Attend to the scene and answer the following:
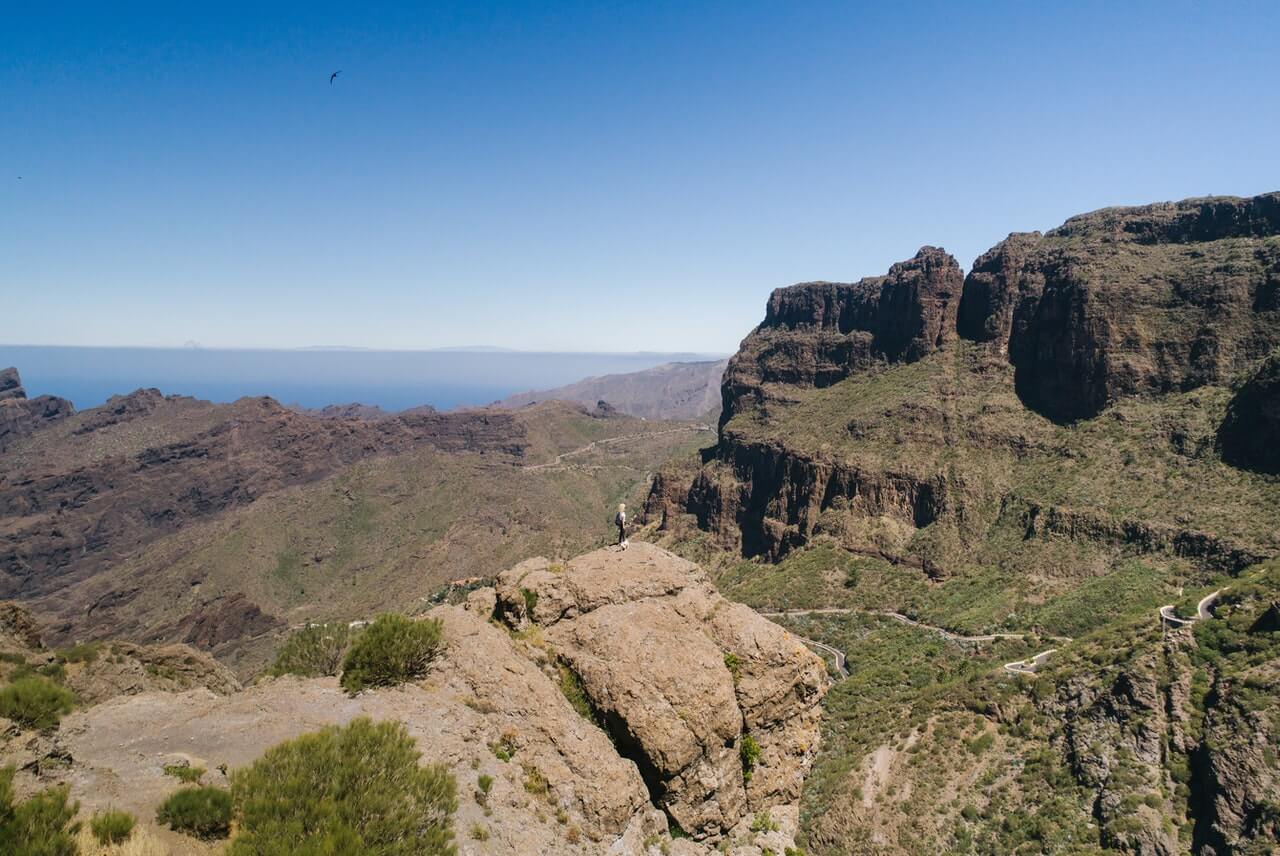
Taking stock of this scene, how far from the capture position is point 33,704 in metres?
12.3

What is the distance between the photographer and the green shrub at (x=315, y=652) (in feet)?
67.1

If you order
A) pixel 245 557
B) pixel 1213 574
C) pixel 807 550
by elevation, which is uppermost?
pixel 1213 574

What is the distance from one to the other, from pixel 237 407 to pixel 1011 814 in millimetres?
226771

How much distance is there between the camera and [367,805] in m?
9.42

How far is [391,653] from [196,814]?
4924 mm

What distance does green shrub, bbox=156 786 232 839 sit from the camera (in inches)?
361

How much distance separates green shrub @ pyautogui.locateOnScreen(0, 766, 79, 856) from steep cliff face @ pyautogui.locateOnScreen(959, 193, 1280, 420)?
102m

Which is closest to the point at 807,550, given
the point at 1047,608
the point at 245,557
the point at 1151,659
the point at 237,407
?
the point at 1047,608

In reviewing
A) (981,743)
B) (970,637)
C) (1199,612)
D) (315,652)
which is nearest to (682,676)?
(315,652)

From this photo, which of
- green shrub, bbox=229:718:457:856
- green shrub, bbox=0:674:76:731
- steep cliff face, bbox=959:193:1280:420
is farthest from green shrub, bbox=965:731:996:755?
steep cliff face, bbox=959:193:1280:420

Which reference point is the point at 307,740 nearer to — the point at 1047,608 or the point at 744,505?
the point at 1047,608

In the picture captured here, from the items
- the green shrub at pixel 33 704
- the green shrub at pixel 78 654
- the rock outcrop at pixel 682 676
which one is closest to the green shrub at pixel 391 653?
the rock outcrop at pixel 682 676

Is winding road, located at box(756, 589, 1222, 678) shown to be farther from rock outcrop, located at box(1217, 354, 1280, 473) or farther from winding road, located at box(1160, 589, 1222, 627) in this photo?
rock outcrop, located at box(1217, 354, 1280, 473)

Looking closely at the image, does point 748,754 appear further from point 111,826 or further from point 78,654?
point 78,654
